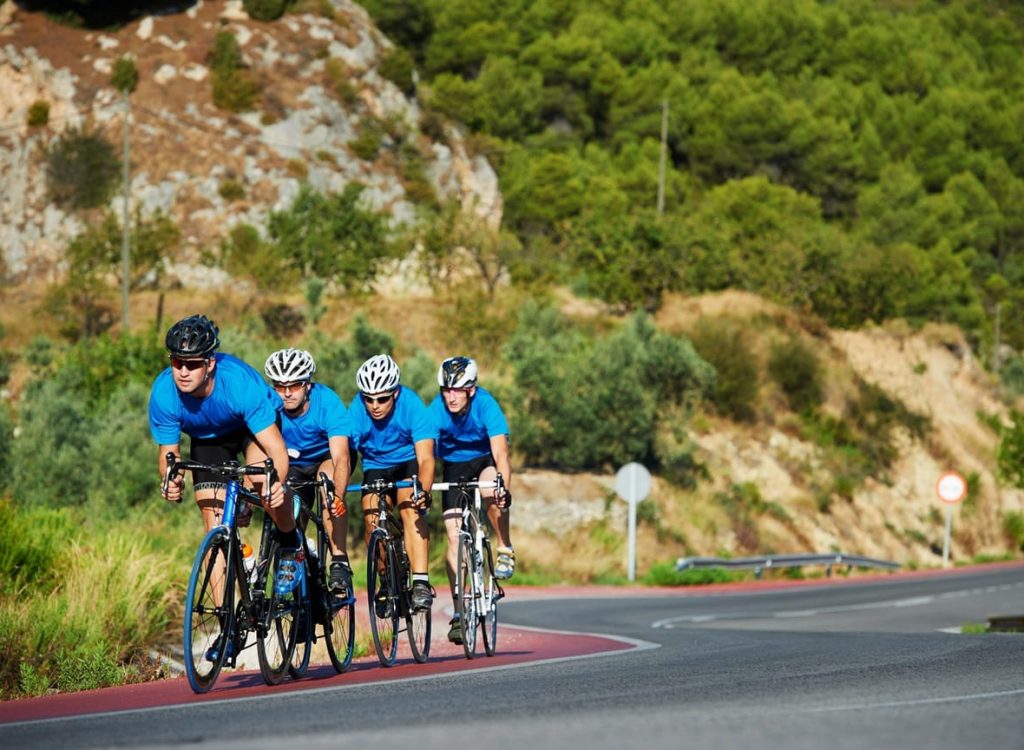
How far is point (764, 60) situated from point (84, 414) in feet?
226

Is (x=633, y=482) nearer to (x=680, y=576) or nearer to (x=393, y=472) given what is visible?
(x=680, y=576)

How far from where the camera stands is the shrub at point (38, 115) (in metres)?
65.2

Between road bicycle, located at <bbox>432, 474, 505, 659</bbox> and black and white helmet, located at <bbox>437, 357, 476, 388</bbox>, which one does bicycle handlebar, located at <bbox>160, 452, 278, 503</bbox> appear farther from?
black and white helmet, located at <bbox>437, 357, 476, 388</bbox>

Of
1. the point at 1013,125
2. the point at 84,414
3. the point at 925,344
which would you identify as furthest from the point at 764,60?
the point at 84,414

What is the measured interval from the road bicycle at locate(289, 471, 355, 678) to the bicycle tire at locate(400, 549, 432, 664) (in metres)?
0.57

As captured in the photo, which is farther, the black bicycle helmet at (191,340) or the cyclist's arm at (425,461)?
the cyclist's arm at (425,461)

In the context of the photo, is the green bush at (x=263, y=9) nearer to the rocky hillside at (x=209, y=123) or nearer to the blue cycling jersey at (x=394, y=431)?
the rocky hillside at (x=209, y=123)

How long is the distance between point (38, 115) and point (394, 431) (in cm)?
5846

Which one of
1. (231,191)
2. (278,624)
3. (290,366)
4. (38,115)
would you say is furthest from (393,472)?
(38,115)

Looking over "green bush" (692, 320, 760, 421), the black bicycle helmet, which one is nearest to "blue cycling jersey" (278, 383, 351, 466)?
the black bicycle helmet

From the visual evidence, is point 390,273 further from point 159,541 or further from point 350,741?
point 350,741

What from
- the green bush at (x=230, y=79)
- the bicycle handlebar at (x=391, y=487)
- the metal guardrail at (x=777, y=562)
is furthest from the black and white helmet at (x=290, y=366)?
the green bush at (x=230, y=79)

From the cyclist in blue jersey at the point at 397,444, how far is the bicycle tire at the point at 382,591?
209 millimetres

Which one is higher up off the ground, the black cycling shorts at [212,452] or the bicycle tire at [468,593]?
the black cycling shorts at [212,452]
